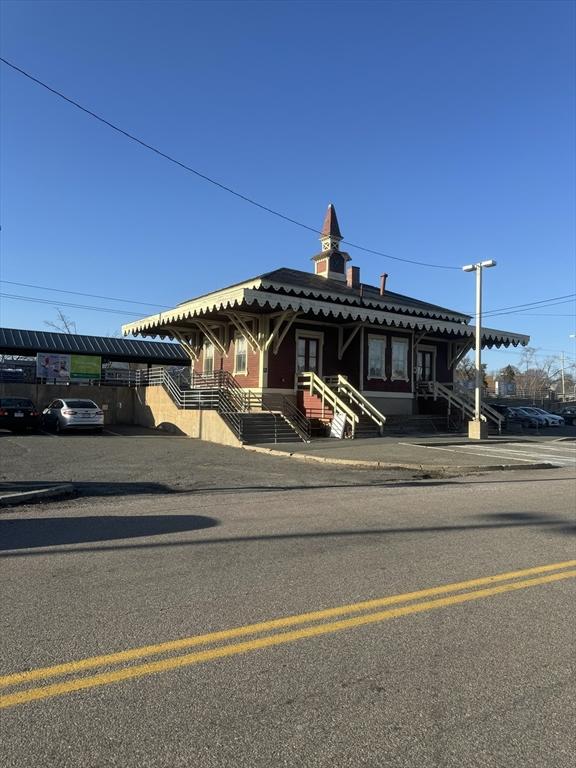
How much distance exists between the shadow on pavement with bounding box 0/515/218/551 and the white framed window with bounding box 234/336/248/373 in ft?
63.2

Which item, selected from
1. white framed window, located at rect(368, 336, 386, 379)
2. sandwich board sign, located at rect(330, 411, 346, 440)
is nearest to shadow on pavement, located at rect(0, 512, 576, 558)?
sandwich board sign, located at rect(330, 411, 346, 440)

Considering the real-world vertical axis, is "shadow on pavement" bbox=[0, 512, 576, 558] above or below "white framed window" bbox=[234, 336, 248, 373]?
below

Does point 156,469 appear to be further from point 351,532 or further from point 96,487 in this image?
point 351,532

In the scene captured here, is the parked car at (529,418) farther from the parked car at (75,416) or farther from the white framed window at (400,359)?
the parked car at (75,416)

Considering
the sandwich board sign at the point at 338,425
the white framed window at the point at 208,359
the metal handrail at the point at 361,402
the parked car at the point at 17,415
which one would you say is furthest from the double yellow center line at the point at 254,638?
the white framed window at the point at 208,359

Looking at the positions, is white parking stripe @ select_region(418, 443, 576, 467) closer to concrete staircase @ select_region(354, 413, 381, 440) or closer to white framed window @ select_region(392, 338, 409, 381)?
concrete staircase @ select_region(354, 413, 381, 440)

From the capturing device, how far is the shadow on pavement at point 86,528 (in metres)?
7.07

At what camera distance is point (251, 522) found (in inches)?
322

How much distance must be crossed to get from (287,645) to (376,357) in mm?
25842

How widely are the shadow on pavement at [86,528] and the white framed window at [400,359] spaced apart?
22544 mm

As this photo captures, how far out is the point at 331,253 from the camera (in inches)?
1272

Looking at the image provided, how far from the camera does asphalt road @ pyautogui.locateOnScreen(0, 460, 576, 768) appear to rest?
2990mm

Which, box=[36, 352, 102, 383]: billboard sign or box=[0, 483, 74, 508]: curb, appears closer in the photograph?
box=[0, 483, 74, 508]: curb

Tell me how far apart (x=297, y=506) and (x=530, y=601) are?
4946 millimetres
